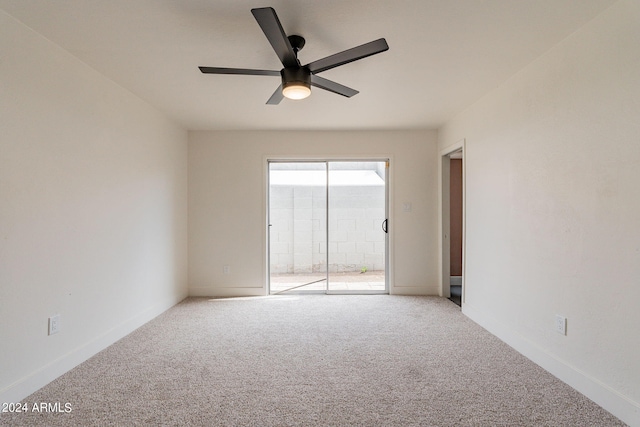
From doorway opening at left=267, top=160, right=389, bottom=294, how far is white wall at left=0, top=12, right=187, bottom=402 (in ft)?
5.48

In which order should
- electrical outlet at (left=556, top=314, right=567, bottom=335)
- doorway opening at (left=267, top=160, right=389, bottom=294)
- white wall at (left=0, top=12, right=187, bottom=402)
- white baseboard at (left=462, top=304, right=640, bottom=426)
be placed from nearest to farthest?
white baseboard at (left=462, top=304, right=640, bottom=426)
white wall at (left=0, top=12, right=187, bottom=402)
electrical outlet at (left=556, top=314, right=567, bottom=335)
doorway opening at (left=267, top=160, right=389, bottom=294)

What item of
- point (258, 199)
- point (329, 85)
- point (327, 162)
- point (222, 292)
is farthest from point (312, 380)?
point (327, 162)

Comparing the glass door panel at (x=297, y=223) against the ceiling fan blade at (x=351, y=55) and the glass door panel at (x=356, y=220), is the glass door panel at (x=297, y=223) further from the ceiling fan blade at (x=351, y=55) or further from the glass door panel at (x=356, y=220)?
the ceiling fan blade at (x=351, y=55)

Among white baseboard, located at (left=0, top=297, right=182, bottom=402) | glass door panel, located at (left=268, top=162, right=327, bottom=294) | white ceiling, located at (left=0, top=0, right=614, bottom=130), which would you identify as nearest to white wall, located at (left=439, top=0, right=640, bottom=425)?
white ceiling, located at (left=0, top=0, right=614, bottom=130)

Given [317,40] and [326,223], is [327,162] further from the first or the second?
[317,40]

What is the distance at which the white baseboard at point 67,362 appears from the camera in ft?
6.04

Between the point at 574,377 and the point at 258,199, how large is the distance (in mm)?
3643

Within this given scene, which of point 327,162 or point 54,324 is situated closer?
point 54,324

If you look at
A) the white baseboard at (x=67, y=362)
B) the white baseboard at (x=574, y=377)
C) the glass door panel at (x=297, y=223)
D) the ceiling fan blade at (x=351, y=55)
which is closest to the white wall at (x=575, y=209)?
the white baseboard at (x=574, y=377)

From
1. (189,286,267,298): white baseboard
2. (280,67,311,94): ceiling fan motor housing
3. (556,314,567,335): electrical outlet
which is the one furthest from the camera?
(189,286,267,298): white baseboard

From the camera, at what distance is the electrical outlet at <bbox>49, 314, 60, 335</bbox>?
2096 millimetres

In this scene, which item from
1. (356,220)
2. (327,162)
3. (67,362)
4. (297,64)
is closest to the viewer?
(297,64)

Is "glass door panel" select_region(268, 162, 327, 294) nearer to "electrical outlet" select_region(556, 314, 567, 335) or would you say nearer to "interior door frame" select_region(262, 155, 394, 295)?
"interior door frame" select_region(262, 155, 394, 295)

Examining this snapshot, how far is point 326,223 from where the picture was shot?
4457mm
